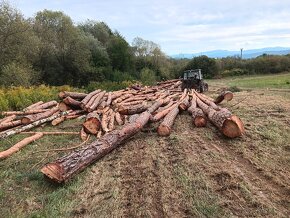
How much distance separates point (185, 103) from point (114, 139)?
5014 mm

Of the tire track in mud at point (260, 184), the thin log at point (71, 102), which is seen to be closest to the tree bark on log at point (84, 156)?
the tire track in mud at point (260, 184)

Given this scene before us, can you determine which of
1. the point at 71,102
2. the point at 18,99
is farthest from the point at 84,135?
the point at 18,99

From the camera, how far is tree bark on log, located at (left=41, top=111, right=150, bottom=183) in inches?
218

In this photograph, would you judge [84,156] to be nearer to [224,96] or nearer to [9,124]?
[9,124]

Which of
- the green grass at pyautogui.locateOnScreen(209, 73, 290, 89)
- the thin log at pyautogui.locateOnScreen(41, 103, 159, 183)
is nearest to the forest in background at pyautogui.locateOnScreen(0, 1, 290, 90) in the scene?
the green grass at pyautogui.locateOnScreen(209, 73, 290, 89)

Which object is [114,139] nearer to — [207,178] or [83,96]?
[207,178]

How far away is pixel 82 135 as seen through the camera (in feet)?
28.5

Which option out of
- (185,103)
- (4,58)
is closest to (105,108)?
(185,103)

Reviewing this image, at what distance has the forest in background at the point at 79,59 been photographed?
23906 millimetres

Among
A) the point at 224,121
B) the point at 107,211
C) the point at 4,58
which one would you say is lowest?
the point at 107,211

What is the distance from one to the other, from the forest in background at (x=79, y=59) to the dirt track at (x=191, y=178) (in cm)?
1484

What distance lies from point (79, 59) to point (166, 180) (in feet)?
103

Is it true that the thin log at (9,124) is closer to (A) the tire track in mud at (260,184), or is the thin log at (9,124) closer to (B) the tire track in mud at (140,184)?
(B) the tire track in mud at (140,184)

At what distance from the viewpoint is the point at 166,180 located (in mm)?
5648
